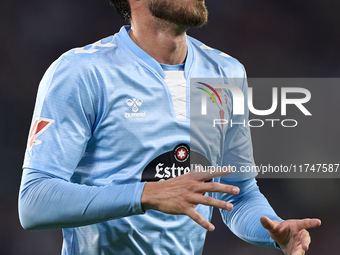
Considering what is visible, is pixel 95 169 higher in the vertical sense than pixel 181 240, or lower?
higher

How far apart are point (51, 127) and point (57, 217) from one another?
0.86 feet

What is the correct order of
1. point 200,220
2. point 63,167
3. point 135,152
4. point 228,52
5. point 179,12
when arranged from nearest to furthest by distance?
point 200,220 → point 63,167 → point 135,152 → point 179,12 → point 228,52

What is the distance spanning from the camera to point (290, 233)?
56.6 inches

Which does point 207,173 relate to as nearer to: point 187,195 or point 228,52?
point 187,195

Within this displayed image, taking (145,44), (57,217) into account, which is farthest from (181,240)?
(145,44)

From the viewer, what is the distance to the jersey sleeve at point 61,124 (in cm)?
145

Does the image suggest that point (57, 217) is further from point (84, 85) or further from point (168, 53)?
point (168, 53)

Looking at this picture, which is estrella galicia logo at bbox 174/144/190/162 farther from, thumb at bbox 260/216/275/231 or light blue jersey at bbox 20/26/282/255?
thumb at bbox 260/216/275/231

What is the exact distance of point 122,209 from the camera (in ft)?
4.42

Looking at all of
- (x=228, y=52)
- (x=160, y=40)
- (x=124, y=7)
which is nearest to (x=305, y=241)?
(x=160, y=40)

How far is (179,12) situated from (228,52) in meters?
1.64

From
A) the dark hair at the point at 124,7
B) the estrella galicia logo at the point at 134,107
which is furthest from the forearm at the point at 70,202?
the dark hair at the point at 124,7

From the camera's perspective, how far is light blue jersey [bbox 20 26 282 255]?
1.41 m

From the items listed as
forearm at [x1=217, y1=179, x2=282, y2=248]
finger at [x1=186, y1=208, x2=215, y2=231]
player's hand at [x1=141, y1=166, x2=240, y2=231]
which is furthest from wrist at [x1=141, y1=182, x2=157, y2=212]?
forearm at [x1=217, y1=179, x2=282, y2=248]
